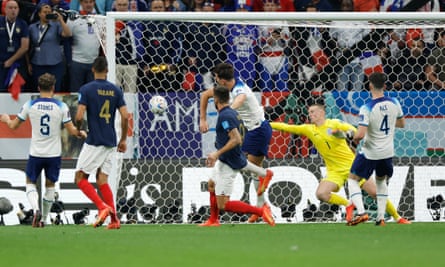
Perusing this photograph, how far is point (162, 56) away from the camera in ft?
56.7

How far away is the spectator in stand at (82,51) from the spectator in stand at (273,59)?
2.59 metres

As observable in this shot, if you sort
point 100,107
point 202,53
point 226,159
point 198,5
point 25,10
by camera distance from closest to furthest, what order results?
point 100,107, point 226,159, point 202,53, point 25,10, point 198,5

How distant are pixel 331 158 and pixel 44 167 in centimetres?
382

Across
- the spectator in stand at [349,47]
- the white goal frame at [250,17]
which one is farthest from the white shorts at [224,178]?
the spectator in stand at [349,47]

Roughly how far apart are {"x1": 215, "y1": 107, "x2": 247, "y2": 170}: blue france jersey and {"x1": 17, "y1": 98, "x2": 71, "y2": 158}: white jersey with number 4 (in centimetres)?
203

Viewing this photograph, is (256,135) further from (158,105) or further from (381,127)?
(381,127)

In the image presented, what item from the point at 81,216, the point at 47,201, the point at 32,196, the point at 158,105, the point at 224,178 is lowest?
the point at 81,216

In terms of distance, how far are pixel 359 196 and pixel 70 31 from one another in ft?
18.7

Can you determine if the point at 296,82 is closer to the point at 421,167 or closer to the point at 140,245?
the point at 421,167

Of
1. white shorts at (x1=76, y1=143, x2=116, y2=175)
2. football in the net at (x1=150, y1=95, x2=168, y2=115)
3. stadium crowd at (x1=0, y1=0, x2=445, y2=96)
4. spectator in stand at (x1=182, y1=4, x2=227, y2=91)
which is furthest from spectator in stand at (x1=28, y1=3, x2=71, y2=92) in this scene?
white shorts at (x1=76, y1=143, x2=116, y2=175)

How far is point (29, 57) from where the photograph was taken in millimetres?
17969

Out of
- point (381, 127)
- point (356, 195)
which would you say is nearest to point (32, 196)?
point (356, 195)

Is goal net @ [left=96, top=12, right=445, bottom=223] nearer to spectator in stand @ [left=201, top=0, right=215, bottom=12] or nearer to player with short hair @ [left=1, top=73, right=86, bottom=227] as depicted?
spectator in stand @ [left=201, top=0, right=215, bottom=12]

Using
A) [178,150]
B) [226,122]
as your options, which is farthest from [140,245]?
[178,150]
